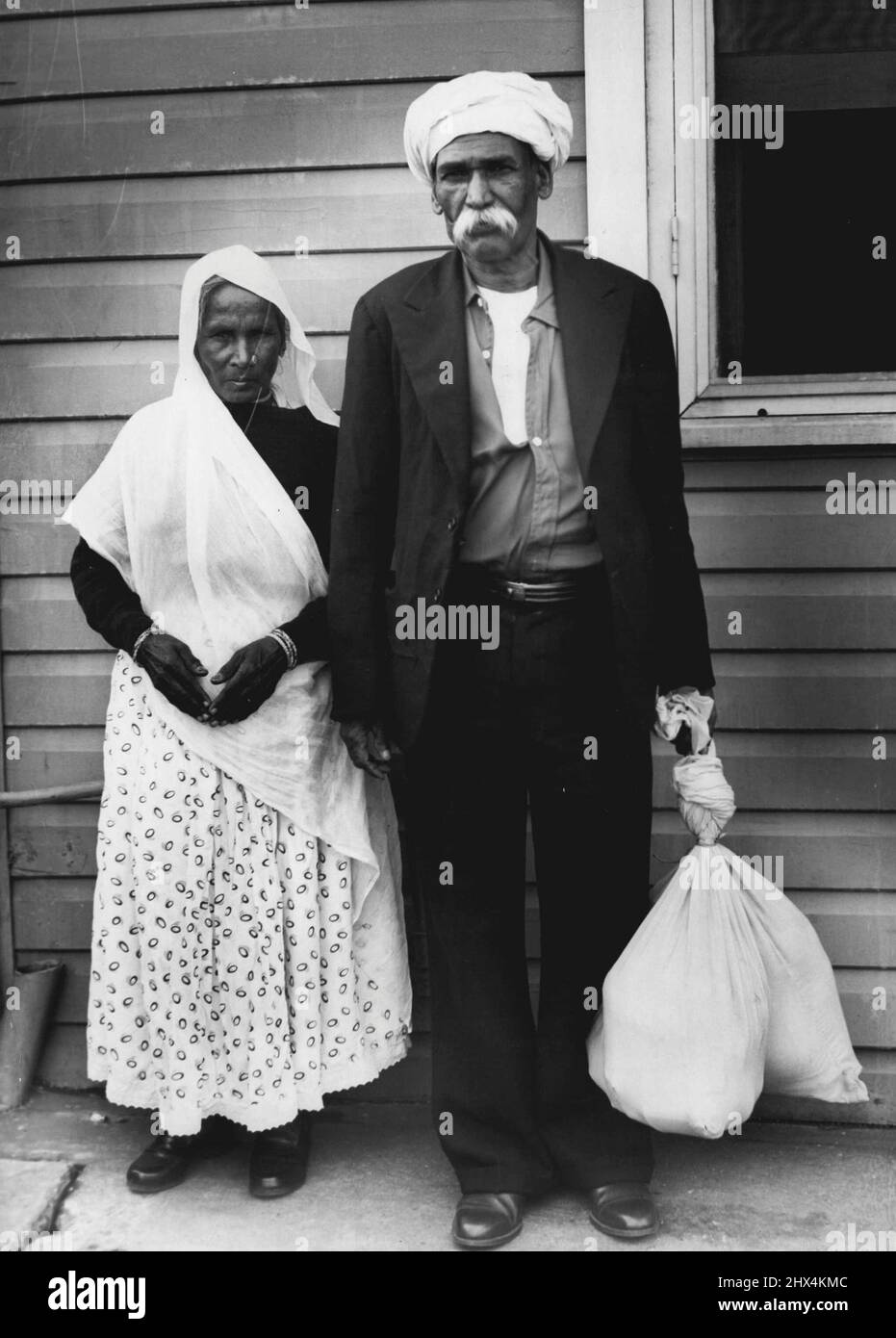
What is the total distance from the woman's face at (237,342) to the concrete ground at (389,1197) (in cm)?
167

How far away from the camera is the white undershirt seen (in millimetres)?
2516

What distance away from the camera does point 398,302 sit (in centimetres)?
256

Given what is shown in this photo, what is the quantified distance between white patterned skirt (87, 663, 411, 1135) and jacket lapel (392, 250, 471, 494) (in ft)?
2.68

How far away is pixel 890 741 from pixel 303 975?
55.4 inches

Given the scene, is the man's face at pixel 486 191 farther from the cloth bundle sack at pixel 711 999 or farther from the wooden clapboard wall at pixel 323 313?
the cloth bundle sack at pixel 711 999

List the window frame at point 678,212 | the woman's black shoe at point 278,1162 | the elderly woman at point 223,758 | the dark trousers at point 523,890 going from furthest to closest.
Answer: the window frame at point 678,212, the woman's black shoe at point 278,1162, the elderly woman at point 223,758, the dark trousers at point 523,890

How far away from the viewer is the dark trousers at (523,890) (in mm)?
2566

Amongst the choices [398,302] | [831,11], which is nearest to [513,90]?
[398,302]

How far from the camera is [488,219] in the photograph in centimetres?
245

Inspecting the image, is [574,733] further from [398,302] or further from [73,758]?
[73,758]

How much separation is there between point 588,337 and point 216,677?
0.96 m

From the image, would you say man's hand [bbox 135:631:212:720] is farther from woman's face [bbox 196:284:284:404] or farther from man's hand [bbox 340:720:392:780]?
woman's face [bbox 196:284:284:404]

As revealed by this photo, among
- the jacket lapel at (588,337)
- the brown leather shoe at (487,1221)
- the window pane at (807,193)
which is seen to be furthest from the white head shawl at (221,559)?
the window pane at (807,193)

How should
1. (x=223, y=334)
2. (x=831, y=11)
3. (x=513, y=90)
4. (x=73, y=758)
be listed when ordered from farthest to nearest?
(x=73, y=758) < (x=831, y=11) < (x=223, y=334) < (x=513, y=90)
